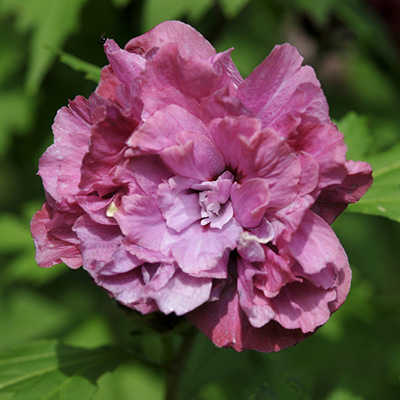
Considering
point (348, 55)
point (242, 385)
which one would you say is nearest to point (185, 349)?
point (242, 385)

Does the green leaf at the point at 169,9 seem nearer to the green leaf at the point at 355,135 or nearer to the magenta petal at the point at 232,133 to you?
the green leaf at the point at 355,135

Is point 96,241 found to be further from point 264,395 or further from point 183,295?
point 264,395

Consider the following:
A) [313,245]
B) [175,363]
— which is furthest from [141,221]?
[175,363]

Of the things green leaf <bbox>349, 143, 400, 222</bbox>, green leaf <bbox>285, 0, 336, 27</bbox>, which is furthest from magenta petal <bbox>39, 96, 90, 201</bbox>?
green leaf <bbox>285, 0, 336, 27</bbox>

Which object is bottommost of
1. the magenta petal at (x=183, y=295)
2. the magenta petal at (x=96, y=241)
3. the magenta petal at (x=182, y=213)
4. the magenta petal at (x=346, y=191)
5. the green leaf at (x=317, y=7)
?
the magenta petal at (x=96, y=241)

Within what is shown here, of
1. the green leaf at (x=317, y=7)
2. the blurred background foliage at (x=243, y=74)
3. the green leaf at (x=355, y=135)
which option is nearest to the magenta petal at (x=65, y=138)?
the green leaf at (x=355, y=135)

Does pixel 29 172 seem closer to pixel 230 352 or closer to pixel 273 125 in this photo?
pixel 230 352
